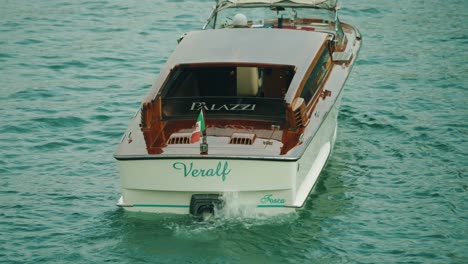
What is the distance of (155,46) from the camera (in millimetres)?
22750

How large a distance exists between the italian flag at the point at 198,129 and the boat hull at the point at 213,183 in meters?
0.41

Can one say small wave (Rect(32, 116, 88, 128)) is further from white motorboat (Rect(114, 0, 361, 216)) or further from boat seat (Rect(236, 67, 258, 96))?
boat seat (Rect(236, 67, 258, 96))

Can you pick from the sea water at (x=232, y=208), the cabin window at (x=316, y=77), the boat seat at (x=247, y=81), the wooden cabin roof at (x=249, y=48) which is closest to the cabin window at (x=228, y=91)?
the boat seat at (x=247, y=81)

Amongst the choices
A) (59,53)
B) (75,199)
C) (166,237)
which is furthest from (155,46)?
(166,237)

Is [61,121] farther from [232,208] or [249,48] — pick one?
[232,208]

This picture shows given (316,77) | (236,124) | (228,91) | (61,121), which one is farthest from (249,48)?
(61,121)

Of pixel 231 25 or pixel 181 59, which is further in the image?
pixel 231 25

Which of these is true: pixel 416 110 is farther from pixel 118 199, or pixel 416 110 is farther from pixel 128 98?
pixel 118 199

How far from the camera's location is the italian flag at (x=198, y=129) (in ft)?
39.5

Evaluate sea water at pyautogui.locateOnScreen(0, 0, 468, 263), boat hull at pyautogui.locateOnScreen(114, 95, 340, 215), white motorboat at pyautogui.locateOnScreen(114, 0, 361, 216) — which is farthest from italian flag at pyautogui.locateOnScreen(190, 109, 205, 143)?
sea water at pyautogui.locateOnScreen(0, 0, 468, 263)

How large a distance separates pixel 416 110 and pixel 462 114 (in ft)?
2.51

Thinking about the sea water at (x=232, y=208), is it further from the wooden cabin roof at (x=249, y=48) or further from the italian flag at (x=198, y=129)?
the wooden cabin roof at (x=249, y=48)

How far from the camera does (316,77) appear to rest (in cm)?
1399

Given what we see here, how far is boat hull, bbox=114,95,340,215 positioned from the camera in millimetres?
11914
